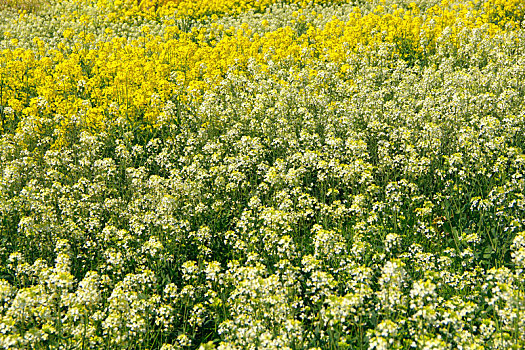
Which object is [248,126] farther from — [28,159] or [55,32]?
[55,32]

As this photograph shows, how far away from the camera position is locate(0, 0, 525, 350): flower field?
4.46 meters

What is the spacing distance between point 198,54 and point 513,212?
26.7ft

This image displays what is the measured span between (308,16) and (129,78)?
833 cm

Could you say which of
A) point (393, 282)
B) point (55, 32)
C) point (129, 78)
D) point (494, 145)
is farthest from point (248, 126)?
point (55, 32)

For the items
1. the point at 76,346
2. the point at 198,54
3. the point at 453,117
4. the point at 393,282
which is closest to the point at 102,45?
the point at 198,54

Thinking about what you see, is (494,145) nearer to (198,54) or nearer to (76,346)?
(76,346)

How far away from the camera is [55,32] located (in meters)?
17.7

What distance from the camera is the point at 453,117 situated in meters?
7.57

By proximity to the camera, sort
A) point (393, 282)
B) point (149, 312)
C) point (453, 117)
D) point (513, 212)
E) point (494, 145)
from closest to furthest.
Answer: point (393, 282)
point (149, 312)
point (513, 212)
point (494, 145)
point (453, 117)

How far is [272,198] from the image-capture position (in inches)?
253

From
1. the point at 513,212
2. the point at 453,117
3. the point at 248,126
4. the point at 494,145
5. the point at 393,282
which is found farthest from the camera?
the point at 248,126

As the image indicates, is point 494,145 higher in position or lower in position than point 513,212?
higher

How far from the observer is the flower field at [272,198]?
14.6 feet

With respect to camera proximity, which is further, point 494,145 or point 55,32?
point 55,32
